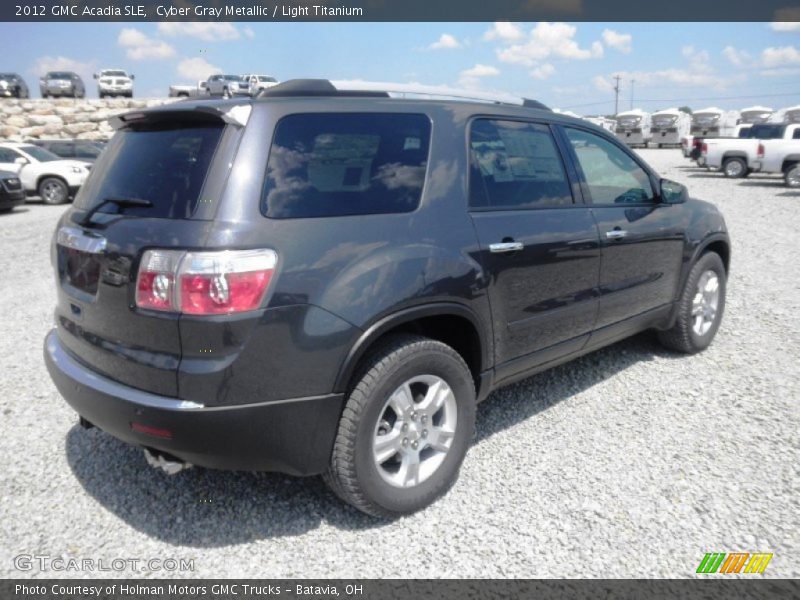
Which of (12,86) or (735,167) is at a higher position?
(12,86)

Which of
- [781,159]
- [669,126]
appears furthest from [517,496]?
[669,126]

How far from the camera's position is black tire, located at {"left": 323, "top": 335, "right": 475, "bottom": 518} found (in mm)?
2461

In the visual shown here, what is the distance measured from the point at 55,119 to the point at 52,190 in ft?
46.6

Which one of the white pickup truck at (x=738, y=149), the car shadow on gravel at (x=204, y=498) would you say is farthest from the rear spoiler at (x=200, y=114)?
the white pickup truck at (x=738, y=149)

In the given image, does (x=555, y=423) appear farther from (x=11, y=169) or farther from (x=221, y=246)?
(x=11, y=169)

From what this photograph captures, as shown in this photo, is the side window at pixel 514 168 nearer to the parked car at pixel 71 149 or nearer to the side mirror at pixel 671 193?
the side mirror at pixel 671 193

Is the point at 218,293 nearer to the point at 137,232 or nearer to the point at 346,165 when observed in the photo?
the point at 137,232

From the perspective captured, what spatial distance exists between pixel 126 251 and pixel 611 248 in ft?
8.96

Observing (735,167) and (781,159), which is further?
(735,167)

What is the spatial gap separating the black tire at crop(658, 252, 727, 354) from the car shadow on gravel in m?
1.64

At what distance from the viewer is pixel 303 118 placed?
2461 mm

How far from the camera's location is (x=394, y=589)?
7.54 ft

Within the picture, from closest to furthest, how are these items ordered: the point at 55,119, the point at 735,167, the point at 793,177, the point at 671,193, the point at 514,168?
the point at 514,168
the point at 671,193
the point at 793,177
the point at 735,167
the point at 55,119

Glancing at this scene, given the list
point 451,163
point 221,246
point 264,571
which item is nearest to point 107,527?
point 264,571
